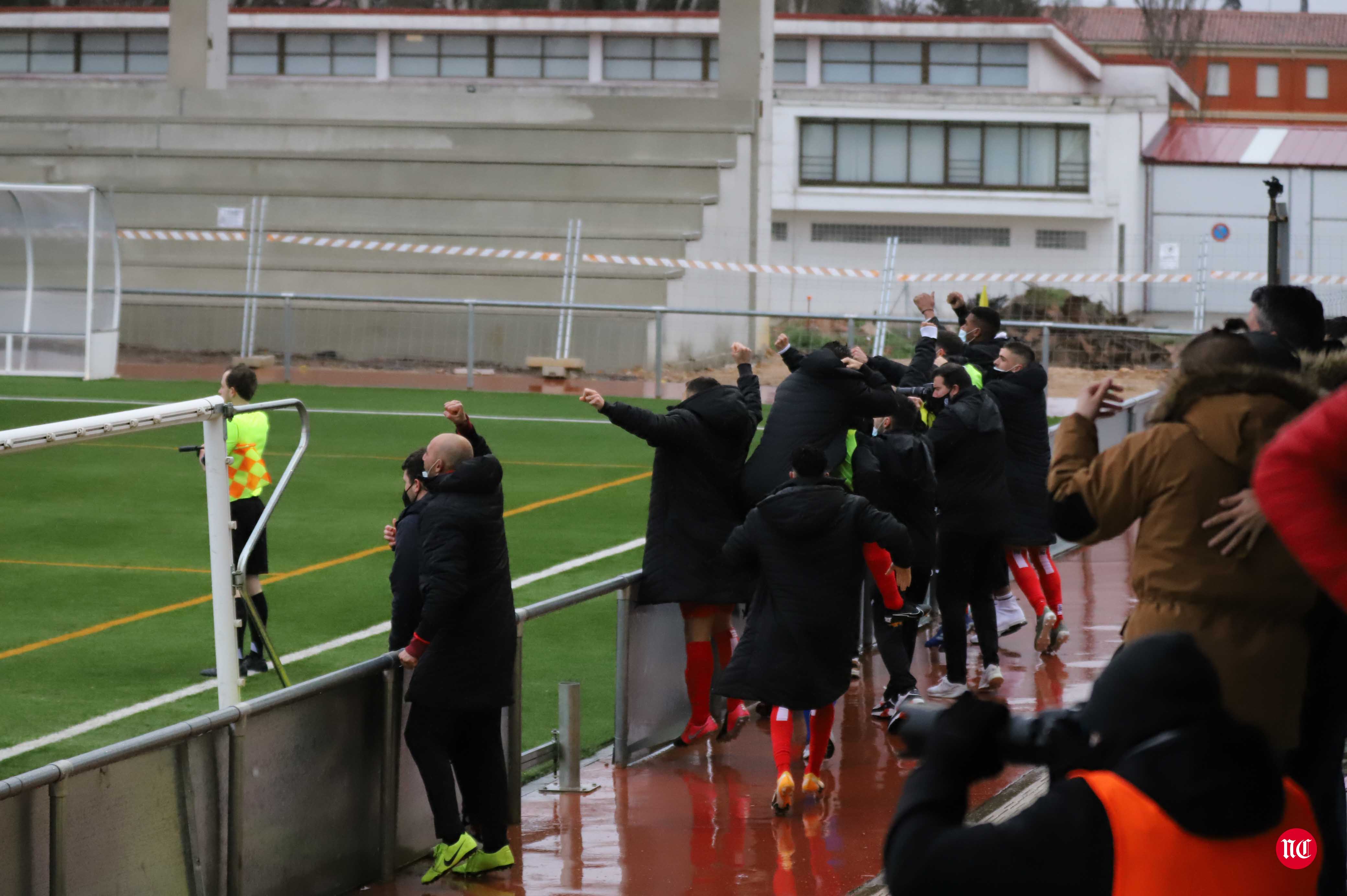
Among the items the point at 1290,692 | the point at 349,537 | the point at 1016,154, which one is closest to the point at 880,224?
the point at 1016,154

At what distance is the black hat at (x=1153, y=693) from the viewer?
257cm

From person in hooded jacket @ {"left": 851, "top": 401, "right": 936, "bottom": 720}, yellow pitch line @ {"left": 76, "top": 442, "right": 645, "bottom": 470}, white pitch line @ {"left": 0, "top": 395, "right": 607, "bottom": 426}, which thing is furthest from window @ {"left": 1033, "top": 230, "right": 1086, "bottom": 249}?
person in hooded jacket @ {"left": 851, "top": 401, "right": 936, "bottom": 720}

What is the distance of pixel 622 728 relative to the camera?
27.5 feet

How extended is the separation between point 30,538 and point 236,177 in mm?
24468

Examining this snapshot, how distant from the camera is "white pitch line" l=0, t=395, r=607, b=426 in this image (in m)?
23.0

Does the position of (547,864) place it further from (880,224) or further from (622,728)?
(880,224)

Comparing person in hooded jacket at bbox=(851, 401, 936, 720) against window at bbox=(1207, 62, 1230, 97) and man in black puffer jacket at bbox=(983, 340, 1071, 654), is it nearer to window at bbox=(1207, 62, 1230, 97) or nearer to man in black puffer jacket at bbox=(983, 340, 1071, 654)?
man in black puffer jacket at bbox=(983, 340, 1071, 654)

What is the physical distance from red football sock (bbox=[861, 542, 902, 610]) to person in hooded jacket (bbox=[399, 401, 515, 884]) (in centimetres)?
241

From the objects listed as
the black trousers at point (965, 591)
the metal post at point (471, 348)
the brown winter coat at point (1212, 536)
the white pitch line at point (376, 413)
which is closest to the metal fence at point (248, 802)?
the black trousers at point (965, 591)

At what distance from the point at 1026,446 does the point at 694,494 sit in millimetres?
2880

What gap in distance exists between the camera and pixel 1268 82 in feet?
277

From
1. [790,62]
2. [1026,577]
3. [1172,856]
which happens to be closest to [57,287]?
[1026,577]

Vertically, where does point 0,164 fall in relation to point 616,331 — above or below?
above

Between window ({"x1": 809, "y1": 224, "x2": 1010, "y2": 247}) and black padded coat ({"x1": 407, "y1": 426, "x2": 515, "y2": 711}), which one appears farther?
window ({"x1": 809, "y1": 224, "x2": 1010, "y2": 247})
